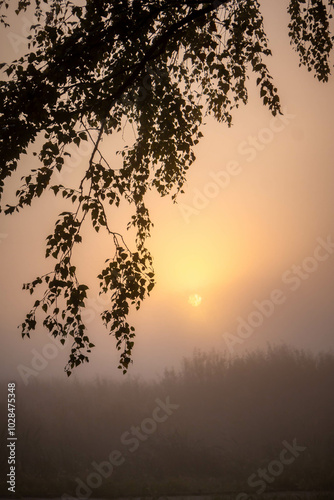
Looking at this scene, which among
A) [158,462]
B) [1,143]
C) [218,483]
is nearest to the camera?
[1,143]

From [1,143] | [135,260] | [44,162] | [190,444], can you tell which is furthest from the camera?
[190,444]

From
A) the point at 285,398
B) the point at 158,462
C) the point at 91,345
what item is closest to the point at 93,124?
the point at 91,345

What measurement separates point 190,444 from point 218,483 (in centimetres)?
297

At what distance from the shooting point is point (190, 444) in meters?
14.5

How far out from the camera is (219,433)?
15.8 meters

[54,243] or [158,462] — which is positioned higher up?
[54,243]

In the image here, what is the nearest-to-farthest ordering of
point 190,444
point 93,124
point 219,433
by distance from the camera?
point 93,124 → point 190,444 → point 219,433

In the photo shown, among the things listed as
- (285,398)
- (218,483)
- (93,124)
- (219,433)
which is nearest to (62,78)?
(93,124)

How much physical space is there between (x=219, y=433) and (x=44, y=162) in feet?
48.6

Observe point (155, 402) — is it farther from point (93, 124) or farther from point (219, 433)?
point (93, 124)

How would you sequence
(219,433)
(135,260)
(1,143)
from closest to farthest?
(1,143) < (135,260) < (219,433)

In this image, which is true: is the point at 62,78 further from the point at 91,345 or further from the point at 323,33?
the point at 323,33

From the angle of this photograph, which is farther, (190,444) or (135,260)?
(190,444)

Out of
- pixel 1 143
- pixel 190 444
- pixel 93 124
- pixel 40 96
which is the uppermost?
pixel 93 124
